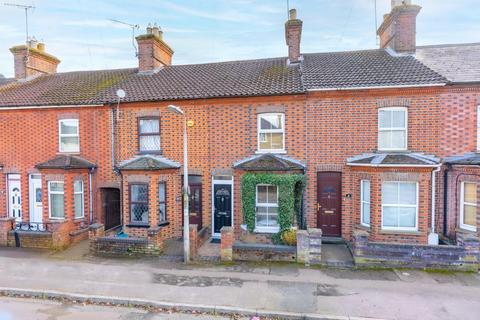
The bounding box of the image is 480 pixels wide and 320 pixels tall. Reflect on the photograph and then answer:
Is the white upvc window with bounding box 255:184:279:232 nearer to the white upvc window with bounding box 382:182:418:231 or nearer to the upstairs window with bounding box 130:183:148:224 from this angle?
the white upvc window with bounding box 382:182:418:231

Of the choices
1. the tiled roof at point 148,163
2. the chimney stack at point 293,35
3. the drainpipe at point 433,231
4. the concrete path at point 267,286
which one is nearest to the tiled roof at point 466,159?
the drainpipe at point 433,231

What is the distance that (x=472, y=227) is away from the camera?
9.85m

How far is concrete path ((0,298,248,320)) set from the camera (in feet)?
20.5

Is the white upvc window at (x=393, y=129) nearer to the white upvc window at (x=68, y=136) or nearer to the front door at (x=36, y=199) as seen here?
the white upvc window at (x=68, y=136)

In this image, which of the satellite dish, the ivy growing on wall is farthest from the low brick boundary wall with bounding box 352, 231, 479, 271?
the satellite dish

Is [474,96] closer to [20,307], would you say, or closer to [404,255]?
[404,255]

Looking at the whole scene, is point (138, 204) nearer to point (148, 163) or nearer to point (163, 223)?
point (163, 223)

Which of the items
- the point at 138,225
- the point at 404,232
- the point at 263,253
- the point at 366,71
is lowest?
the point at 263,253

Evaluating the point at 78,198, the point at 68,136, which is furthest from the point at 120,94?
the point at 78,198

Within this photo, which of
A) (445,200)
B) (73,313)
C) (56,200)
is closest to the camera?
(73,313)

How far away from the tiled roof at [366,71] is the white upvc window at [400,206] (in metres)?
3.70

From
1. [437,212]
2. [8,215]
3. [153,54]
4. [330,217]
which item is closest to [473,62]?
[437,212]

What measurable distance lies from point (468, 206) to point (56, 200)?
638 inches

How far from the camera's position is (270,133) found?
37.8 feet
